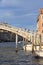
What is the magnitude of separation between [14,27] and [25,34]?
3.84 m

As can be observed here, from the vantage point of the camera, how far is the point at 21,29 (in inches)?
3829

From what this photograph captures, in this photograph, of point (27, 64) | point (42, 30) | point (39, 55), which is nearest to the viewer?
point (27, 64)

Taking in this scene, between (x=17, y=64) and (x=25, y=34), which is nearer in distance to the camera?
(x=17, y=64)

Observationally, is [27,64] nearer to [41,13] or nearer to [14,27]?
[14,27]

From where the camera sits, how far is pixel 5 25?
97.8 m

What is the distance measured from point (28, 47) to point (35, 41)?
125 inches

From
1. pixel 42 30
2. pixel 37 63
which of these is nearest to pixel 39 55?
pixel 37 63

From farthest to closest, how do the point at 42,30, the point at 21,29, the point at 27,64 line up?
the point at 42,30 → the point at 21,29 → the point at 27,64

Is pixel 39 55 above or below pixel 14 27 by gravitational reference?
below

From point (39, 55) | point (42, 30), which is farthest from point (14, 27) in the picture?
point (42, 30)

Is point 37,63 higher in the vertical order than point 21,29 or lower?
lower

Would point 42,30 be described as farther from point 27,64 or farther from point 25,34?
point 27,64

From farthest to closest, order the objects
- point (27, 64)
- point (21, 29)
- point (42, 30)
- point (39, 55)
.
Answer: point (42, 30) → point (21, 29) → point (39, 55) → point (27, 64)

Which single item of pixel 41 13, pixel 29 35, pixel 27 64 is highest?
pixel 41 13
